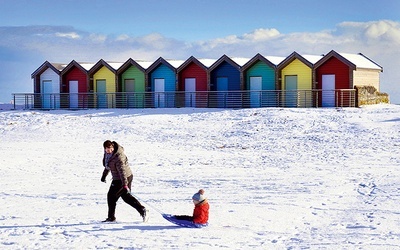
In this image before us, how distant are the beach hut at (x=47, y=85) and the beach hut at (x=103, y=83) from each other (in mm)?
2789

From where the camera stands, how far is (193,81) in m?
45.1

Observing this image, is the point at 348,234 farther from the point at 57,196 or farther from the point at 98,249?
the point at 57,196

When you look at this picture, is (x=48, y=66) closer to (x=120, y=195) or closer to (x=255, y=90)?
(x=255, y=90)

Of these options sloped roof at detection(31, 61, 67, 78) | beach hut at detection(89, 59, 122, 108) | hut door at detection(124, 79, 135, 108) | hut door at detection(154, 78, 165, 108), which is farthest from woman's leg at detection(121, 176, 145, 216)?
sloped roof at detection(31, 61, 67, 78)

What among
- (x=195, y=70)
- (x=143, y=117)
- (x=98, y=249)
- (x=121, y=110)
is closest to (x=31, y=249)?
A: (x=98, y=249)

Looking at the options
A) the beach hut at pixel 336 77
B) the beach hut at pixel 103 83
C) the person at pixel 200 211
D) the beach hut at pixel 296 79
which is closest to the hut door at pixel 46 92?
the beach hut at pixel 103 83

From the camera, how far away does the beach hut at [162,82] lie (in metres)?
45.5

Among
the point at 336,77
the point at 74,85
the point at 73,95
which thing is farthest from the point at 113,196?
the point at 74,85

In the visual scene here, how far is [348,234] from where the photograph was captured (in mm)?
11453

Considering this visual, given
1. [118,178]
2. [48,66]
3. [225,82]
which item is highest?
[48,66]

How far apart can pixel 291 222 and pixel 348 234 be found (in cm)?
139

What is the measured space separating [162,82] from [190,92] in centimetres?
303

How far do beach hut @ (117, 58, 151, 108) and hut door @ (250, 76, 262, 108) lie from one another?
7459 millimetres

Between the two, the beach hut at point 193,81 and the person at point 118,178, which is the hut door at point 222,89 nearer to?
the beach hut at point 193,81
